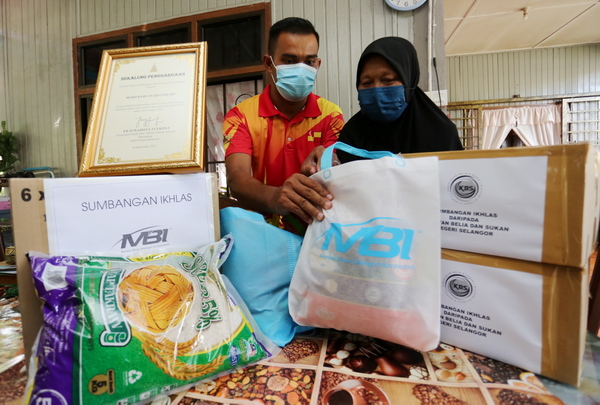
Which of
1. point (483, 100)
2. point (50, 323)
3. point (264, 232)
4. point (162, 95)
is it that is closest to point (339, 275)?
point (264, 232)

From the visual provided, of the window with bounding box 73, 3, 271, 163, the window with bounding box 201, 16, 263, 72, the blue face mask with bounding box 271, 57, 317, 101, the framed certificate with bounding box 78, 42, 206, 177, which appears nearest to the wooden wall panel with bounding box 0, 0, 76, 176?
the window with bounding box 73, 3, 271, 163

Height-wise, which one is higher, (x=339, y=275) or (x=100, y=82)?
(x=100, y=82)

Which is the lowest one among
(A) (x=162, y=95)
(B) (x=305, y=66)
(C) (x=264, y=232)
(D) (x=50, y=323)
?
(D) (x=50, y=323)

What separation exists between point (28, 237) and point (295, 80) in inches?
43.5

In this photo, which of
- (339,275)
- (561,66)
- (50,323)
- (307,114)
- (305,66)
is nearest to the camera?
(50,323)

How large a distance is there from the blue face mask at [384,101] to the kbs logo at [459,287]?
2.12ft

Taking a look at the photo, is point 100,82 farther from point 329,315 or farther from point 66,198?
point 329,315

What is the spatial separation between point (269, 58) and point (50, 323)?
134 cm

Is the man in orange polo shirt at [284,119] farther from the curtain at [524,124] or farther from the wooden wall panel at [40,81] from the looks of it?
the curtain at [524,124]

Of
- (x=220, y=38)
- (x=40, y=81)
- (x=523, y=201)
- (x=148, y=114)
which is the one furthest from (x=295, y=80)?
(x=40, y=81)

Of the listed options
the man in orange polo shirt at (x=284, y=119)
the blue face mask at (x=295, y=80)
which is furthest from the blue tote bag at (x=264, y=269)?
the blue face mask at (x=295, y=80)

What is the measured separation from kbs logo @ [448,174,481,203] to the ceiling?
4.14 m

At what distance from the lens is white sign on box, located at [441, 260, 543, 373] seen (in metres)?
0.58

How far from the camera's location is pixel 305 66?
1356 millimetres
